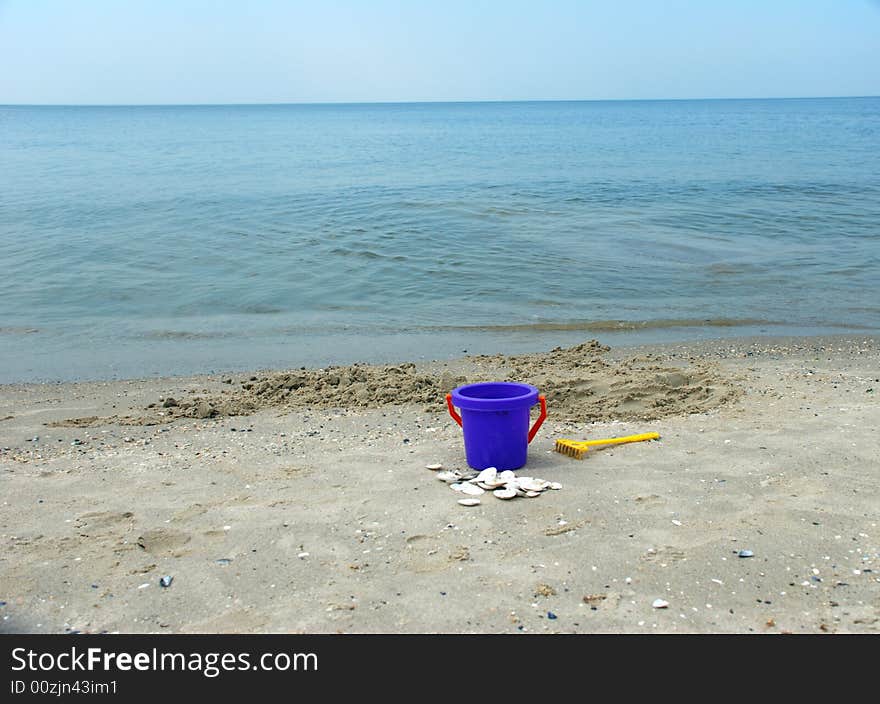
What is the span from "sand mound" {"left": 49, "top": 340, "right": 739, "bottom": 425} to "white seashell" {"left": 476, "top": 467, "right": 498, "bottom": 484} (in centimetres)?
150

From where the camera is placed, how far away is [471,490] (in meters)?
4.33

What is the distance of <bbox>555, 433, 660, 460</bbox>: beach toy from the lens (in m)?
4.91

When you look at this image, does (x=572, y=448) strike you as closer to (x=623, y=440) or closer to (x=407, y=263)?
(x=623, y=440)

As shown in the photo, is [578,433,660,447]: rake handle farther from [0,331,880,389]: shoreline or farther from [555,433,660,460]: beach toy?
[0,331,880,389]: shoreline

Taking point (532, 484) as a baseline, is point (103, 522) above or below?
below

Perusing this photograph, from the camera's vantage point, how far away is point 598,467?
472 cm

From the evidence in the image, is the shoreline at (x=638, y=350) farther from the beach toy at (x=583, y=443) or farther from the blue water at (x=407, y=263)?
the beach toy at (x=583, y=443)

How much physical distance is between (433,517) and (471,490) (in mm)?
353

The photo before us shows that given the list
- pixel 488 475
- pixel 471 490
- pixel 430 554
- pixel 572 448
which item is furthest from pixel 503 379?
pixel 430 554

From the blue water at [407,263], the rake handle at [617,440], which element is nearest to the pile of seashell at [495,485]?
the rake handle at [617,440]

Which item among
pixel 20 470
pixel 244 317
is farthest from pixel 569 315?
pixel 20 470

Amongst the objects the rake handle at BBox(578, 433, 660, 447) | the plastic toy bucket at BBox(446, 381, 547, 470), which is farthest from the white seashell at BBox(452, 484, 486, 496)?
the rake handle at BBox(578, 433, 660, 447)
